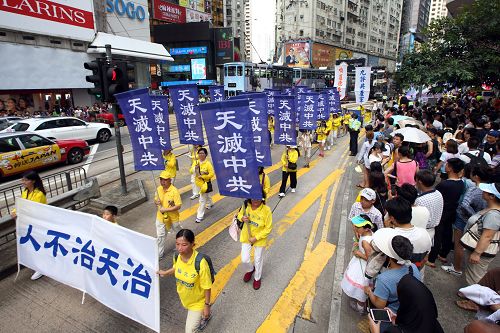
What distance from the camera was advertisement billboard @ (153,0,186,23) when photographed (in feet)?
166

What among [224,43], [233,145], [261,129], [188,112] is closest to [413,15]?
[224,43]

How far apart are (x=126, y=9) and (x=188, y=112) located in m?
27.5

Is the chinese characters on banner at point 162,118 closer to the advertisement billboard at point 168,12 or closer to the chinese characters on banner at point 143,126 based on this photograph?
the chinese characters on banner at point 143,126

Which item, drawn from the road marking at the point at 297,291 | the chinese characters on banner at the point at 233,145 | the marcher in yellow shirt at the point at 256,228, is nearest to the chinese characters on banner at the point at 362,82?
the road marking at the point at 297,291

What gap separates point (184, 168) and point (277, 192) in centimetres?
420

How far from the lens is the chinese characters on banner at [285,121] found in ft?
29.1

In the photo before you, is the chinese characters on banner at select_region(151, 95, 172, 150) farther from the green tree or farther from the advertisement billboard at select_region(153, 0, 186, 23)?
the advertisement billboard at select_region(153, 0, 186, 23)

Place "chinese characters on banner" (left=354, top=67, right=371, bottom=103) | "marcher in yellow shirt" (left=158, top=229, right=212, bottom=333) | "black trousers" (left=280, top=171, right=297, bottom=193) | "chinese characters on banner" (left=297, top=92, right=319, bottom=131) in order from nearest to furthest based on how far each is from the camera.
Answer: "marcher in yellow shirt" (left=158, top=229, right=212, bottom=333)
"black trousers" (left=280, top=171, right=297, bottom=193)
"chinese characters on banner" (left=297, top=92, right=319, bottom=131)
"chinese characters on banner" (left=354, top=67, right=371, bottom=103)

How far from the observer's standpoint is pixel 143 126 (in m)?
6.34

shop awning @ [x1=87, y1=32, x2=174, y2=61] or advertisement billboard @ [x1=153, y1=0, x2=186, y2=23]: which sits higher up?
advertisement billboard @ [x1=153, y1=0, x2=186, y2=23]

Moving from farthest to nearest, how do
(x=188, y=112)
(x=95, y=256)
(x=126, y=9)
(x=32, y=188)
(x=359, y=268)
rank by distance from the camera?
(x=126, y=9)
(x=188, y=112)
(x=32, y=188)
(x=95, y=256)
(x=359, y=268)

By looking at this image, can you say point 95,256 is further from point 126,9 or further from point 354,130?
point 126,9

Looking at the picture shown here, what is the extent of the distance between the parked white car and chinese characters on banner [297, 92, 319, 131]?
35.8 feet

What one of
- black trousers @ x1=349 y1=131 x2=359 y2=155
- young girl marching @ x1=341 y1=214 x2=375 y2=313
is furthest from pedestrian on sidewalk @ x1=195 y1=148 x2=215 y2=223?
black trousers @ x1=349 y1=131 x2=359 y2=155
